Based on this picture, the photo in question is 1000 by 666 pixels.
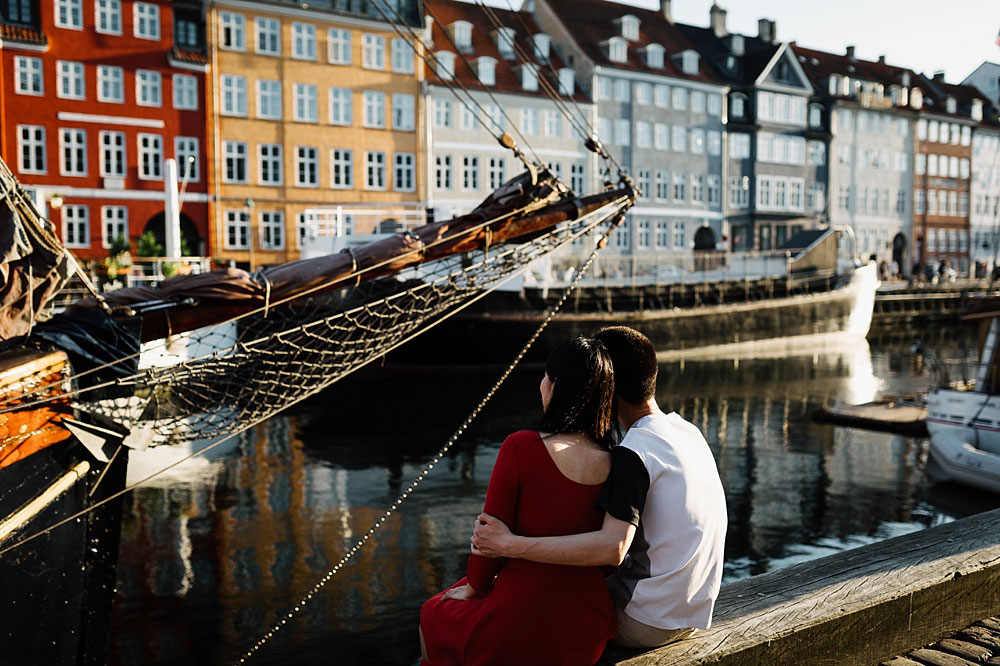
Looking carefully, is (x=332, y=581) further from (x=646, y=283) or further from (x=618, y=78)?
(x=618, y=78)

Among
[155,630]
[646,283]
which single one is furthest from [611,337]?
[646,283]

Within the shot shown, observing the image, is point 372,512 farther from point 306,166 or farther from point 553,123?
point 553,123

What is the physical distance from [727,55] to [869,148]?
1240 cm

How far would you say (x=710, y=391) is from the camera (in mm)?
20109

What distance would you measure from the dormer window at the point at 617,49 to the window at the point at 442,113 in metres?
9.70

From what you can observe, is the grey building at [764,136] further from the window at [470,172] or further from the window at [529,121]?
the window at [470,172]

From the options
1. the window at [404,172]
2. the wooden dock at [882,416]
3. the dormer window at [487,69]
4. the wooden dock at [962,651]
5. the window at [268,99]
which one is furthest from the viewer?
the dormer window at [487,69]

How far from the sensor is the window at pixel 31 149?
1190 inches

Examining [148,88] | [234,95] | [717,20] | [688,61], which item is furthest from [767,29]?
[148,88]

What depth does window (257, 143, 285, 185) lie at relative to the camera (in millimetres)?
34188

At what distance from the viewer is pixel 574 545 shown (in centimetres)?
265

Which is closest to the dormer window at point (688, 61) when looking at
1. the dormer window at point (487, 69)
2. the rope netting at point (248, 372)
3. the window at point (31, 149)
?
the dormer window at point (487, 69)

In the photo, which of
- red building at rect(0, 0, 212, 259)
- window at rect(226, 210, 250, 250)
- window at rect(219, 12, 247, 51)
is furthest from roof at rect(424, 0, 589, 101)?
red building at rect(0, 0, 212, 259)

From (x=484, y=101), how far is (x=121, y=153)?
15.0 metres
